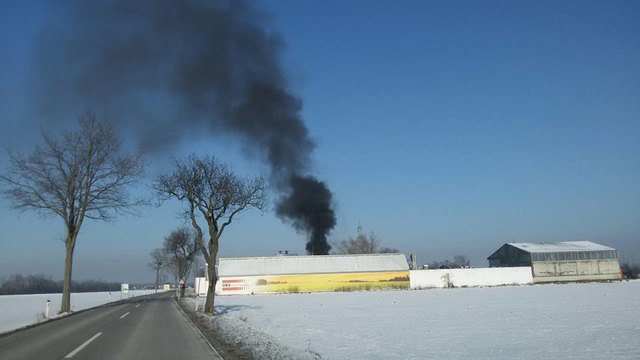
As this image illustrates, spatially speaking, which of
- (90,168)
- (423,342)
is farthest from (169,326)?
(90,168)

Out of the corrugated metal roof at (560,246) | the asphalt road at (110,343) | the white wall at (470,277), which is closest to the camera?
the asphalt road at (110,343)

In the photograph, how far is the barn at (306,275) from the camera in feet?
233

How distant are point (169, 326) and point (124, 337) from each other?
415 centimetres

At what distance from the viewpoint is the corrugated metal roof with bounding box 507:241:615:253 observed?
79.7 metres

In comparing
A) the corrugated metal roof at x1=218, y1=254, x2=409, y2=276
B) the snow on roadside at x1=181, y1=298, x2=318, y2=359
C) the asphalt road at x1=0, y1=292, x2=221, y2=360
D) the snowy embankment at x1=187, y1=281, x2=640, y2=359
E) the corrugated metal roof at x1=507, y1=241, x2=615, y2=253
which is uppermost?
the corrugated metal roof at x1=507, y1=241, x2=615, y2=253

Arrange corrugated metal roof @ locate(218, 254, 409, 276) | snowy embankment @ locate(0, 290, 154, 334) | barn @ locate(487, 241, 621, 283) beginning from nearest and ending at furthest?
snowy embankment @ locate(0, 290, 154, 334) → corrugated metal roof @ locate(218, 254, 409, 276) → barn @ locate(487, 241, 621, 283)

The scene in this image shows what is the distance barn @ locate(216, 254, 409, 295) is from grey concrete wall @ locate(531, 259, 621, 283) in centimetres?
2269

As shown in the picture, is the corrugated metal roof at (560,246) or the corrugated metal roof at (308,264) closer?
the corrugated metal roof at (308,264)

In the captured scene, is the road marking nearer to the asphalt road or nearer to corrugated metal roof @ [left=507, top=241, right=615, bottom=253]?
the asphalt road

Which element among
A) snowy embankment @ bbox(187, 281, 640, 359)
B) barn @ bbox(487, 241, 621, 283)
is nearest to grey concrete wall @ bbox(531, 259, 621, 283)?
barn @ bbox(487, 241, 621, 283)

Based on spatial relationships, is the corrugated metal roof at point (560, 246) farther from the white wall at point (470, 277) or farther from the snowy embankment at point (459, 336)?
the snowy embankment at point (459, 336)

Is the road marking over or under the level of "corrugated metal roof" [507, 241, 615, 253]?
under

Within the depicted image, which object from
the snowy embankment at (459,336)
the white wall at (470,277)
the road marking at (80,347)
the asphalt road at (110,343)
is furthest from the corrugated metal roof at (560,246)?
the road marking at (80,347)

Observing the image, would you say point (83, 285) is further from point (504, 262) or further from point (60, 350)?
point (60, 350)
